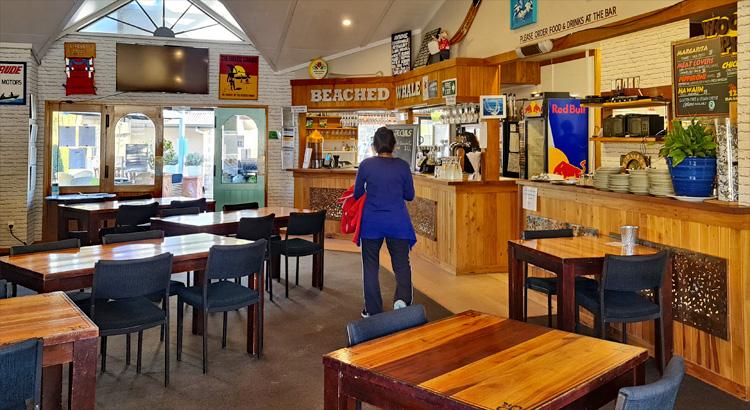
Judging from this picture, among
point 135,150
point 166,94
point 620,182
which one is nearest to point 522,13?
point 620,182

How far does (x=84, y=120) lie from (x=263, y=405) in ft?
27.8

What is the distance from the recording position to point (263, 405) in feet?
11.8

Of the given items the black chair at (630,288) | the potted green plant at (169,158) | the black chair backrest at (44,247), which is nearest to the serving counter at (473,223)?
the black chair at (630,288)

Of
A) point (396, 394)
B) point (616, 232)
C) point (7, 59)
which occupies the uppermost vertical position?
point (7, 59)

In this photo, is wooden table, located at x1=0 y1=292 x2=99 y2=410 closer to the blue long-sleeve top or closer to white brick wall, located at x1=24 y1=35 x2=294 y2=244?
the blue long-sleeve top

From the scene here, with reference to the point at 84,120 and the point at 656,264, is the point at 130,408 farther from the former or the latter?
the point at 84,120

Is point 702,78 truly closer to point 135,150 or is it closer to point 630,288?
point 630,288

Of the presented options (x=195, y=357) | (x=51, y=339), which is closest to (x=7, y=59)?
(x=195, y=357)

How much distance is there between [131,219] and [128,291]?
3.60m

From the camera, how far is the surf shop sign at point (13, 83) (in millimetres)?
9250

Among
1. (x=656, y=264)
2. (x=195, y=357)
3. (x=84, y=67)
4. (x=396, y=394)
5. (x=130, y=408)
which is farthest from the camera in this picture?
(x=84, y=67)

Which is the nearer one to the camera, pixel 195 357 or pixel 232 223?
pixel 195 357

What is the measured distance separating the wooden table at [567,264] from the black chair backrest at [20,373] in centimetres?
307

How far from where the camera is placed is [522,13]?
Answer: 6.79 m
